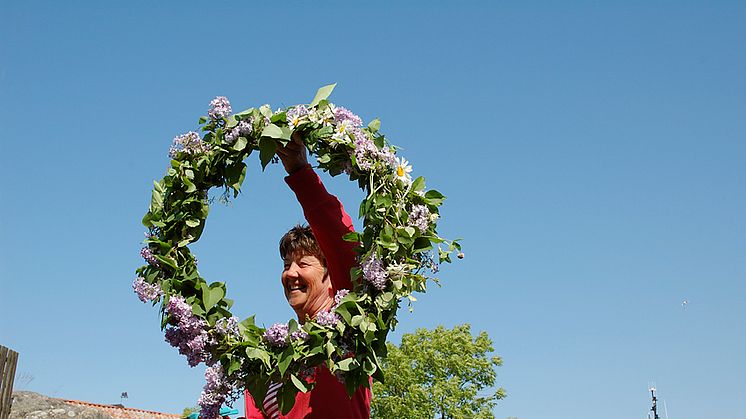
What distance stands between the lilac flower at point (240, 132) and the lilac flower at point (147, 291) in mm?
826

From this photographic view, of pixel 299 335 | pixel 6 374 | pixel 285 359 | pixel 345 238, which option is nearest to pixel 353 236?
pixel 345 238

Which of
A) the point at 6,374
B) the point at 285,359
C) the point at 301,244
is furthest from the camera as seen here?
the point at 6,374

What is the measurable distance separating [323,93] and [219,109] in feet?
1.81

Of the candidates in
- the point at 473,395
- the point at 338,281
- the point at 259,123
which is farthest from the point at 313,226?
the point at 473,395

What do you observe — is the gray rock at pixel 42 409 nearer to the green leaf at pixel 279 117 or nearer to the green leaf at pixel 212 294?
the green leaf at pixel 212 294

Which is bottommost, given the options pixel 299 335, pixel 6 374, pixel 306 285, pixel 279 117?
pixel 299 335

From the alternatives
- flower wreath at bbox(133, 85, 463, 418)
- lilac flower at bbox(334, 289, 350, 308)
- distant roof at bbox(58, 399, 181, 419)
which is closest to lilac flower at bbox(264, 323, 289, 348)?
flower wreath at bbox(133, 85, 463, 418)

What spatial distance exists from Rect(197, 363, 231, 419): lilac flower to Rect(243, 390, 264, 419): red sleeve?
26cm

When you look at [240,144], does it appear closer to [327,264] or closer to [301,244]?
[301,244]

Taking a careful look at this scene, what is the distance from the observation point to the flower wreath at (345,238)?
12.2 feet

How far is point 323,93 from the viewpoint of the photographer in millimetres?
4320

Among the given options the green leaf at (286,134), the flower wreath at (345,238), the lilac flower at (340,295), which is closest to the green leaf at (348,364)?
the flower wreath at (345,238)

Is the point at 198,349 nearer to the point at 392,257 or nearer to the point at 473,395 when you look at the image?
the point at 392,257

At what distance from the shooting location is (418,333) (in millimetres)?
31062
